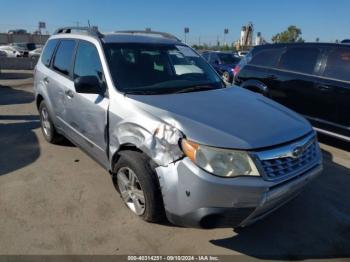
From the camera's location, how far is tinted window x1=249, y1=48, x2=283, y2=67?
6.76 metres

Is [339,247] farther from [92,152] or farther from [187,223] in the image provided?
[92,152]

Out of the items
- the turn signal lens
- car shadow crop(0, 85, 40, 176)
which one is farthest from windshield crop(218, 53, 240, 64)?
the turn signal lens

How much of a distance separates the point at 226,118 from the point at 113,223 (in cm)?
155

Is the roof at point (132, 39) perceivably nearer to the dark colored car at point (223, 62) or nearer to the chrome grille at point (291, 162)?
the chrome grille at point (291, 162)

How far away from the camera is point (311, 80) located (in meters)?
5.96

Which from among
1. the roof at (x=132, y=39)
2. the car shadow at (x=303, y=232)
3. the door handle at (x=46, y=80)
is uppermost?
the roof at (x=132, y=39)

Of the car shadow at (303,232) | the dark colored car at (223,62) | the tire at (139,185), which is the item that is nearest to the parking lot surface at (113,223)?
the car shadow at (303,232)

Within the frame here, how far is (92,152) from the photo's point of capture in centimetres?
399

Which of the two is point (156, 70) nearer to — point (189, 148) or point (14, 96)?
point (189, 148)

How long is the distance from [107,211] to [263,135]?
6.10ft

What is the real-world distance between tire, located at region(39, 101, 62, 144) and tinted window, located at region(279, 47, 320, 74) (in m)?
4.44

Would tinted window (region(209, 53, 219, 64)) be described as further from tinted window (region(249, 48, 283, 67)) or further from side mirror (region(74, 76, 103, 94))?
side mirror (region(74, 76, 103, 94))

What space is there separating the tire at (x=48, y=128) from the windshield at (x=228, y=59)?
11977 millimetres

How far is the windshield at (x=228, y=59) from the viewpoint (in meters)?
16.3
